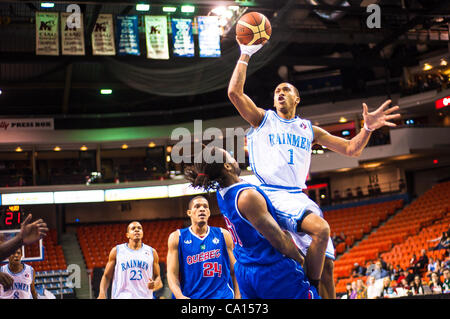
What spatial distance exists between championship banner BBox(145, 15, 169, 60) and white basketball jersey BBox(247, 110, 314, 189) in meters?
14.0

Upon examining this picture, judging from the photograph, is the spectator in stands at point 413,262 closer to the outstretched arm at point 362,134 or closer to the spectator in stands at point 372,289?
the spectator in stands at point 372,289

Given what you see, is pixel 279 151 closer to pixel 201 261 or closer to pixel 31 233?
pixel 201 261

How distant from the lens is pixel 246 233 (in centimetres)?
399

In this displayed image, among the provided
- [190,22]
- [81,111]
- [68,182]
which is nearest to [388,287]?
[190,22]

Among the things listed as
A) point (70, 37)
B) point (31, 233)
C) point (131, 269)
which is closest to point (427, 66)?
point (70, 37)

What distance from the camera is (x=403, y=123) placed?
2638cm

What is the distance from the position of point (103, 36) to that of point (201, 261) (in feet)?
45.4

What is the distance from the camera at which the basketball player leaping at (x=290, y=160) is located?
4195 millimetres

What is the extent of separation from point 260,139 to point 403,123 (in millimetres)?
23041

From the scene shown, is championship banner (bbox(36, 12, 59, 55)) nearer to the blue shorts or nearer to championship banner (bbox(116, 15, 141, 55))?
championship banner (bbox(116, 15, 141, 55))

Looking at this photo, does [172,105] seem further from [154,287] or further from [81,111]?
[154,287]

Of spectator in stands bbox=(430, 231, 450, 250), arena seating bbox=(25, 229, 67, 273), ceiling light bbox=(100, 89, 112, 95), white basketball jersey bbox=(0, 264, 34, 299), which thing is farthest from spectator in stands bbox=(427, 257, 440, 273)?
ceiling light bbox=(100, 89, 112, 95)

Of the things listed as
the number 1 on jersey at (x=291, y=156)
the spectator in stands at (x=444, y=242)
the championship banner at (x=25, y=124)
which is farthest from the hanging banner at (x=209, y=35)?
the number 1 on jersey at (x=291, y=156)

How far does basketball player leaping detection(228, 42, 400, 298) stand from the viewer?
13.8ft
